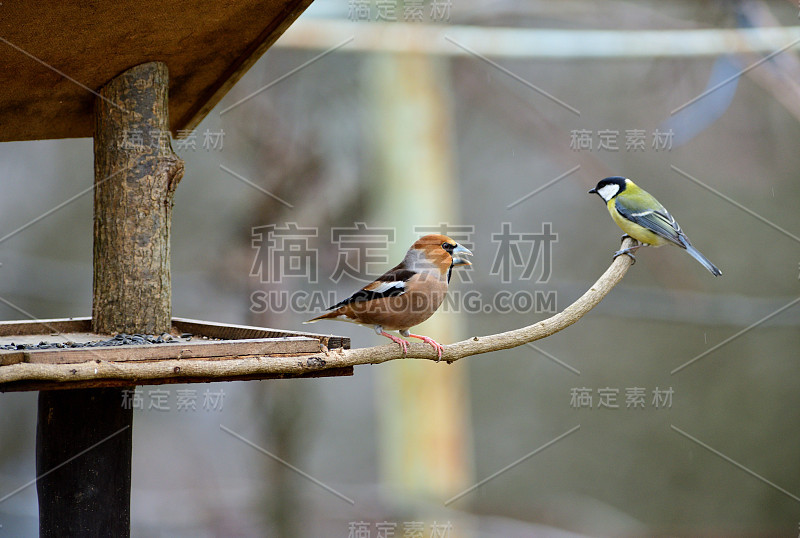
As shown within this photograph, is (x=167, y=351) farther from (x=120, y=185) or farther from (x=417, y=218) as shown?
(x=417, y=218)

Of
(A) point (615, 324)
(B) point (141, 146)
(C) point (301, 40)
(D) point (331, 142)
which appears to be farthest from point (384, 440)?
(A) point (615, 324)

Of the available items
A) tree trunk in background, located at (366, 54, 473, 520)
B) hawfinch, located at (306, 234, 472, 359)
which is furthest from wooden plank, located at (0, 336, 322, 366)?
tree trunk in background, located at (366, 54, 473, 520)

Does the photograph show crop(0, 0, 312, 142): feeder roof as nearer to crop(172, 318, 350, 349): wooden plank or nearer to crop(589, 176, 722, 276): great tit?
crop(172, 318, 350, 349): wooden plank

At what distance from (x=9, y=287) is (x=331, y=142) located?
12.5 feet

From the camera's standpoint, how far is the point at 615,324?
1140 cm

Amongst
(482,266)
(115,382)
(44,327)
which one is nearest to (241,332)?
(115,382)

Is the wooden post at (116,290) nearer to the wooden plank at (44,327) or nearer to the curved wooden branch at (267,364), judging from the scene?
the wooden plank at (44,327)

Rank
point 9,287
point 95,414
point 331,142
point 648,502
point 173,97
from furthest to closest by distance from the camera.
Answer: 1. point 648,502
2. point 9,287
3. point 331,142
4. point 173,97
5. point 95,414

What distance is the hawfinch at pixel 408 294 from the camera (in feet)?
11.9

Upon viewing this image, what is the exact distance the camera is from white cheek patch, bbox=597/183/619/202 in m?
5.43

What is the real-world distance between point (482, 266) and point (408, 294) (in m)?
5.71

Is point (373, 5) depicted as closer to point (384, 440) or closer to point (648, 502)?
point (384, 440)

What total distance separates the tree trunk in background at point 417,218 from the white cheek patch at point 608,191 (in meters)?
1.68

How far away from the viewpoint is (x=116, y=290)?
3.82 m
